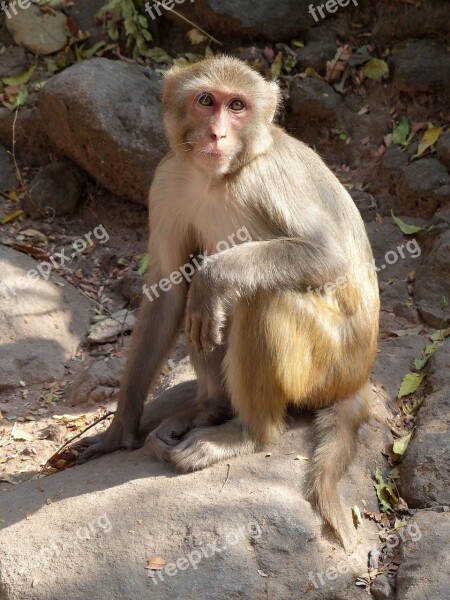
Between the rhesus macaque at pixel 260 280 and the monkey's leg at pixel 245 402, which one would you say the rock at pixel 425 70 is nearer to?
the rhesus macaque at pixel 260 280

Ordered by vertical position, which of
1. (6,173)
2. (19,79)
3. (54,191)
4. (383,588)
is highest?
(19,79)

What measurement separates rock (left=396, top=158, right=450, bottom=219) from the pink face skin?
3.51m

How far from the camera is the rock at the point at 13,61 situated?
9234 mm

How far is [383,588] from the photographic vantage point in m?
4.33

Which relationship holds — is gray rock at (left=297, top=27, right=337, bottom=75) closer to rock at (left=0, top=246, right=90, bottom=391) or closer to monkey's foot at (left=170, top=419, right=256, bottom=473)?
rock at (left=0, top=246, right=90, bottom=391)

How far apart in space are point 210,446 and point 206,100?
76.8 inches

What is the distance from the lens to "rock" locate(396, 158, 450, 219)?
7727 millimetres

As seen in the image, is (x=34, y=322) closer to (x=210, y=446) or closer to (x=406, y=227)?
(x=210, y=446)

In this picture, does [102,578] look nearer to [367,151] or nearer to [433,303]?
→ [433,303]

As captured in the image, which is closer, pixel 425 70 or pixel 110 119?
pixel 425 70

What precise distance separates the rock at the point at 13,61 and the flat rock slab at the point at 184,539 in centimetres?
585

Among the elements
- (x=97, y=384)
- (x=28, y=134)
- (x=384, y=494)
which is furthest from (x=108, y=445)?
(x=28, y=134)

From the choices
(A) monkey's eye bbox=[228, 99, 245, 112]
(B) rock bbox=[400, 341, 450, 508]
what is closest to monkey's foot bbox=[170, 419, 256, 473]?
(B) rock bbox=[400, 341, 450, 508]

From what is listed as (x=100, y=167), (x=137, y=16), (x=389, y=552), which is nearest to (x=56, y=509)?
(x=389, y=552)
